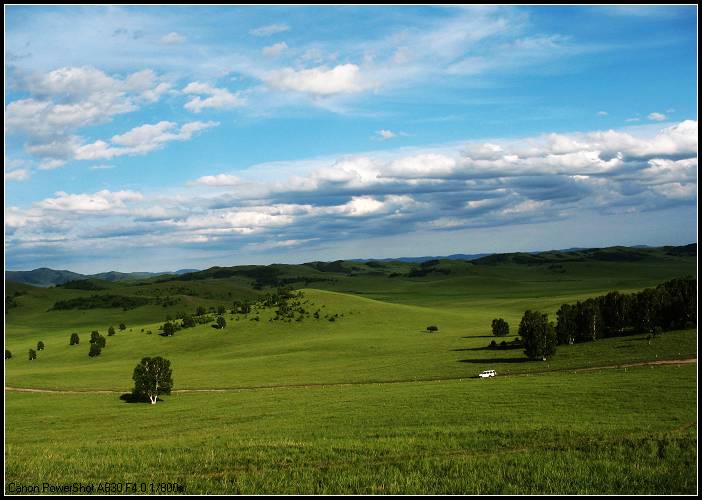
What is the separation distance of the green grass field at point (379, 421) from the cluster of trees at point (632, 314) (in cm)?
365

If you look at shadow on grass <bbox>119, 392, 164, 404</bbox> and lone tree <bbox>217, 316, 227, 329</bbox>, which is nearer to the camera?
shadow on grass <bbox>119, 392, 164, 404</bbox>

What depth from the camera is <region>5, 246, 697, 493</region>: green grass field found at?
21859mm

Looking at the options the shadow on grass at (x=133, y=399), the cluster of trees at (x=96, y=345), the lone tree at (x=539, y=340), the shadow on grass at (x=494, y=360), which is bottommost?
the cluster of trees at (x=96, y=345)

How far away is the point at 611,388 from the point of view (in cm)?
4866

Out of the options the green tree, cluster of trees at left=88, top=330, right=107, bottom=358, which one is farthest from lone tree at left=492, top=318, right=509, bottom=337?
cluster of trees at left=88, top=330, right=107, bottom=358

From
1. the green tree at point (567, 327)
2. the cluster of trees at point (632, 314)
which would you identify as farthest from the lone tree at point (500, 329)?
the green tree at point (567, 327)

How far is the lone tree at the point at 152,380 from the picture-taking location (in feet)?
230

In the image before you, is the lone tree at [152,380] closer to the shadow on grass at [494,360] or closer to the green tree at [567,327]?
the shadow on grass at [494,360]

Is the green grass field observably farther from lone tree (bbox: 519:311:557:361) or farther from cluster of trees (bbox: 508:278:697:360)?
cluster of trees (bbox: 508:278:697:360)

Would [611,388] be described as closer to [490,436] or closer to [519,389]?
[519,389]

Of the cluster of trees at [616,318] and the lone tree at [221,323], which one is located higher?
the cluster of trees at [616,318]

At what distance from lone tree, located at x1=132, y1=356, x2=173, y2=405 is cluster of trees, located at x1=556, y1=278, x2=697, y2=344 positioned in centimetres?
5601

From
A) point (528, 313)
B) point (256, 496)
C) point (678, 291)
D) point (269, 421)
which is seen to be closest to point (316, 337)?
point (528, 313)

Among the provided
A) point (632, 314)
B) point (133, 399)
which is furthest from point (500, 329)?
point (133, 399)
